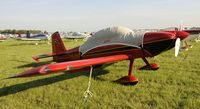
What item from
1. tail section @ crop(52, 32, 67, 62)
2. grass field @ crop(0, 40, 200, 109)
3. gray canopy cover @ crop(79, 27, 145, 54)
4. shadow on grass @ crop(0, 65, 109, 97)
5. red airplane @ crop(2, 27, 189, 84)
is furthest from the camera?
tail section @ crop(52, 32, 67, 62)

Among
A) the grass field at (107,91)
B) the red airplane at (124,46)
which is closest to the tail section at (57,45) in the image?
Result: the red airplane at (124,46)

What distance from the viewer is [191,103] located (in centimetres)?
503

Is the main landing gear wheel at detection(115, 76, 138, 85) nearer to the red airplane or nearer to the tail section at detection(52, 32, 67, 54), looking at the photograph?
the red airplane

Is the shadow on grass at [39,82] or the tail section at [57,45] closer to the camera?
the shadow on grass at [39,82]

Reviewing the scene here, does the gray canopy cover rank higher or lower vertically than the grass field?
higher

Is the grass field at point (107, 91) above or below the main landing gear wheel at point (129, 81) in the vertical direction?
below

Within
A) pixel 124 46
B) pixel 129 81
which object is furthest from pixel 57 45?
pixel 129 81

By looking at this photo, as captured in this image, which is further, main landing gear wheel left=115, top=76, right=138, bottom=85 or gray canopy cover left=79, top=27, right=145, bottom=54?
gray canopy cover left=79, top=27, right=145, bottom=54

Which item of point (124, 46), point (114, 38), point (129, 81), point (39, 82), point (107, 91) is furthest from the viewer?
point (114, 38)

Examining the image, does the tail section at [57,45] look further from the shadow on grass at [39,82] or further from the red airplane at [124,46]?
the shadow on grass at [39,82]

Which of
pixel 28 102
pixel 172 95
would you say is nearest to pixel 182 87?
pixel 172 95

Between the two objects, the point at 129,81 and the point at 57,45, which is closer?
the point at 129,81

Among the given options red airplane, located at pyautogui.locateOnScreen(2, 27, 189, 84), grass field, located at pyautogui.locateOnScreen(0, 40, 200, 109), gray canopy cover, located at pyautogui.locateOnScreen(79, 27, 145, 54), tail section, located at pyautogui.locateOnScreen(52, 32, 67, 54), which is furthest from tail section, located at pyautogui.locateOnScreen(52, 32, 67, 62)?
grass field, located at pyautogui.locateOnScreen(0, 40, 200, 109)

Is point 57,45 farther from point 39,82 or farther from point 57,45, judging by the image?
point 39,82
